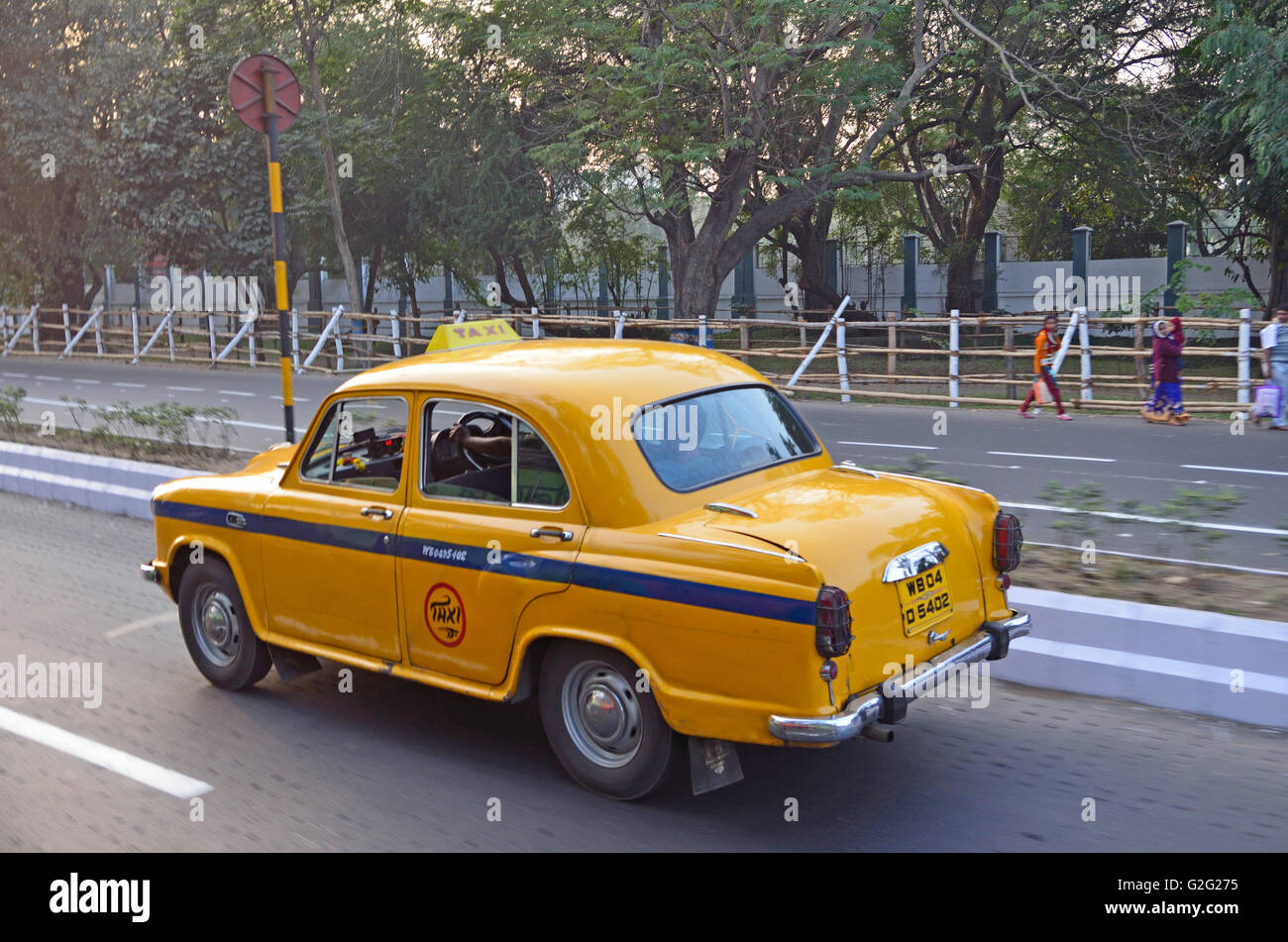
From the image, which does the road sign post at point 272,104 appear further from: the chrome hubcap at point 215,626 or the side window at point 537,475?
the side window at point 537,475

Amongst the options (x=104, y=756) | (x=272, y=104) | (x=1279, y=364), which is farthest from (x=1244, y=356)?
(x=104, y=756)

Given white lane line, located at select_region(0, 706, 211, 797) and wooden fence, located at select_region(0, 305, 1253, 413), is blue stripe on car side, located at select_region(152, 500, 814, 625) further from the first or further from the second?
wooden fence, located at select_region(0, 305, 1253, 413)

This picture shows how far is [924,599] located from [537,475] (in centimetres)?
160

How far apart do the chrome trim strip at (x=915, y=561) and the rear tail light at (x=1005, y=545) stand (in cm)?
44

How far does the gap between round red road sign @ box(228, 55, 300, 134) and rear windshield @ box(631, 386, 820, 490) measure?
5.98 meters

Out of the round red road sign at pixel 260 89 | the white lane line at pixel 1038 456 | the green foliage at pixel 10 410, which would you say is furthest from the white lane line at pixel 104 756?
the white lane line at pixel 1038 456

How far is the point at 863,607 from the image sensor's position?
168 inches

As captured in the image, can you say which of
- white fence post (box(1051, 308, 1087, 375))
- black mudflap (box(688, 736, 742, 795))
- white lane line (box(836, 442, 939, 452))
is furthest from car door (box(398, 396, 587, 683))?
white fence post (box(1051, 308, 1087, 375))

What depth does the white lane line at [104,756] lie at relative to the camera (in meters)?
4.98

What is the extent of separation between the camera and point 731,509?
15.3 ft

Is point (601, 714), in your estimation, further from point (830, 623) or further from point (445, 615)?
point (830, 623)

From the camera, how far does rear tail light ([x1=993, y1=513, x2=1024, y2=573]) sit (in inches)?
202

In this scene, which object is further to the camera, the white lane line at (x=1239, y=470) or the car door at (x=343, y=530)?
the white lane line at (x=1239, y=470)
